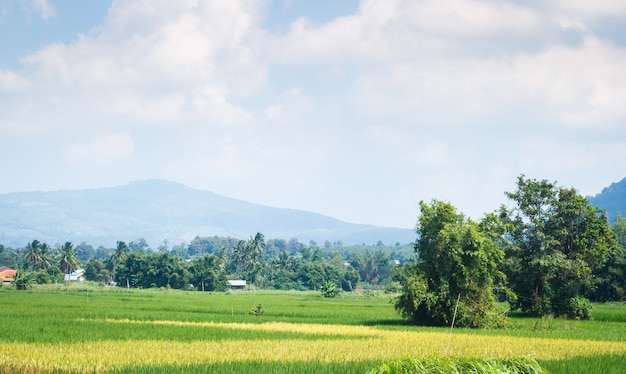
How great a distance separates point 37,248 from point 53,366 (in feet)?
439

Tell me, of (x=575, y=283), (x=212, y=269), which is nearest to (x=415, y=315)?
(x=575, y=283)

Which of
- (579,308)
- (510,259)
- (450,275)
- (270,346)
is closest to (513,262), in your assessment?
(510,259)

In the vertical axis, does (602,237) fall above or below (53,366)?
above

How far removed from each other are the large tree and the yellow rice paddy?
18.8m

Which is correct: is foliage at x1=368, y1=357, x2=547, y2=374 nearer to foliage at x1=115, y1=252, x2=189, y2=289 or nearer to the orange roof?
foliage at x1=115, y1=252, x2=189, y2=289

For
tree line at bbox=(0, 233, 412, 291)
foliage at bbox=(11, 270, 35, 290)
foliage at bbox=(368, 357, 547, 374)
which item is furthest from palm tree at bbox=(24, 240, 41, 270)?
foliage at bbox=(368, 357, 547, 374)

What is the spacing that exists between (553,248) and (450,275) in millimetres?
15694

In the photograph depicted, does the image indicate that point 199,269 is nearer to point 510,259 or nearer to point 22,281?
point 22,281

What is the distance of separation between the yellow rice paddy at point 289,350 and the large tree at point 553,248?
18.8 meters

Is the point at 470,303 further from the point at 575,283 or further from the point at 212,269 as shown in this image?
the point at 212,269

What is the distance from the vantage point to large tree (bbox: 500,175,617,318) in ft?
146

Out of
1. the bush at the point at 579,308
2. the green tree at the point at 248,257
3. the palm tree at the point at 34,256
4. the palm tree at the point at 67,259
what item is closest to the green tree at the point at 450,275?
the bush at the point at 579,308

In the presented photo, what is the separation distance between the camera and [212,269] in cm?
11612

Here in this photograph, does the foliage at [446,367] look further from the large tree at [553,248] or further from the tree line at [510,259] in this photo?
the large tree at [553,248]
